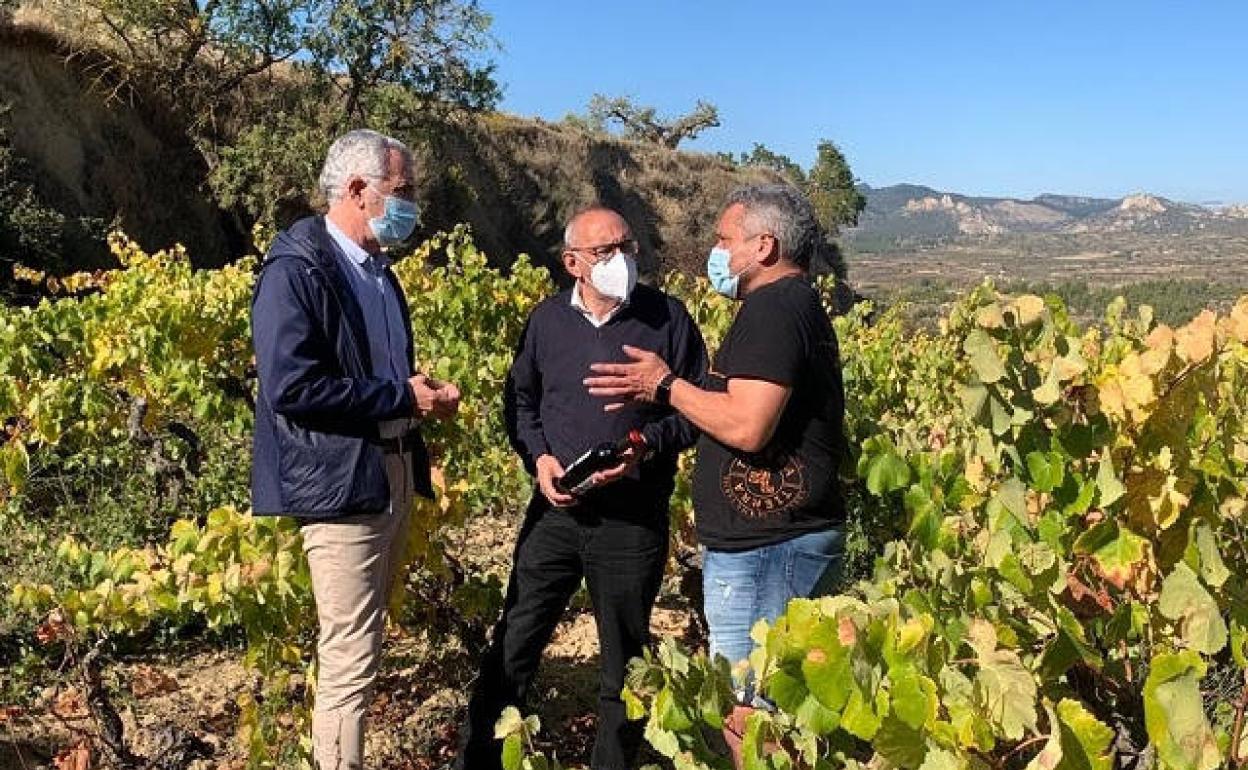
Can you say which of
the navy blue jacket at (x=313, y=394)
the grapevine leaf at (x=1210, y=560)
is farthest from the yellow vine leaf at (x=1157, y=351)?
the navy blue jacket at (x=313, y=394)

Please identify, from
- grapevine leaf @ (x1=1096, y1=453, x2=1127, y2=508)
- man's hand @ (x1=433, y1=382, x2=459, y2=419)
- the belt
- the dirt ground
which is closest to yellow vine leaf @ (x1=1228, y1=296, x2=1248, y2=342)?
grapevine leaf @ (x1=1096, y1=453, x2=1127, y2=508)

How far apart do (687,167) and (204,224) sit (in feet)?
68.7

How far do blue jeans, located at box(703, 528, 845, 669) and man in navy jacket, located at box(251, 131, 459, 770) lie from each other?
2.34ft

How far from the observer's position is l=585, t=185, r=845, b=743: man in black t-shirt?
211cm

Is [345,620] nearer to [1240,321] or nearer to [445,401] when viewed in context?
[445,401]

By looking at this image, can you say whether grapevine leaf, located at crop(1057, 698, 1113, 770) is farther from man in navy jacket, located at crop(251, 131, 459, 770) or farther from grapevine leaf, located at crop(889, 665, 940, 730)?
man in navy jacket, located at crop(251, 131, 459, 770)

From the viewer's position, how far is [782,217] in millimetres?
2197

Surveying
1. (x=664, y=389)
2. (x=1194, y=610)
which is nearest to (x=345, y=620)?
(x=664, y=389)

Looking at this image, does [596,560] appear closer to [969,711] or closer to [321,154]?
[969,711]

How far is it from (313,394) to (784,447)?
3.21 feet

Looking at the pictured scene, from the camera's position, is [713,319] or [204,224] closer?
[713,319]

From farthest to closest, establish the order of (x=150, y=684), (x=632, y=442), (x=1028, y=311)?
(x=150, y=684), (x=632, y=442), (x=1028, y=311)

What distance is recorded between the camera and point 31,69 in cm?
1486

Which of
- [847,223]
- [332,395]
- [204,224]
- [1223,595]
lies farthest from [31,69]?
[847,223]
